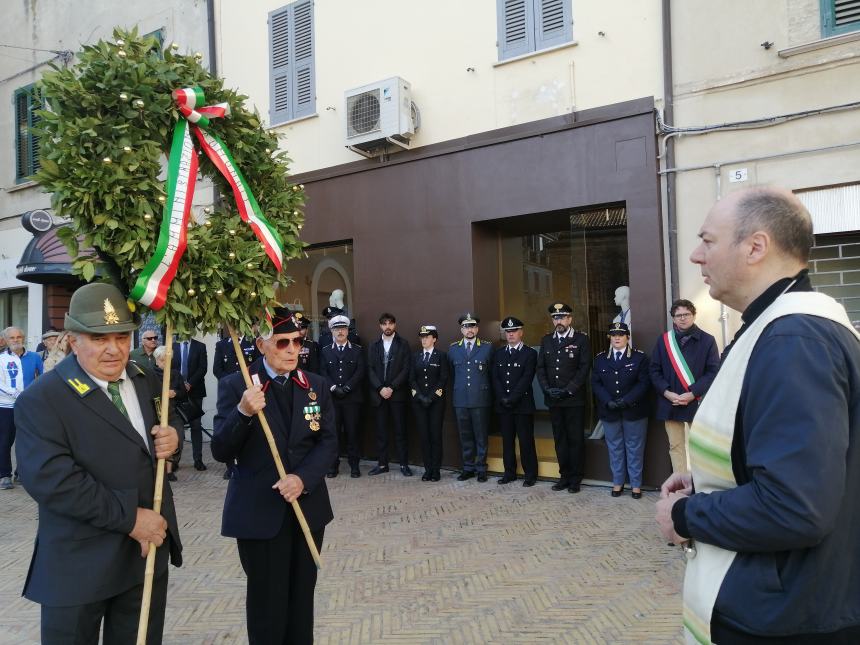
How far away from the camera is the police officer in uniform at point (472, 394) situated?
29.1 ft

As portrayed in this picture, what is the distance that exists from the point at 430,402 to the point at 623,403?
8.67 ft

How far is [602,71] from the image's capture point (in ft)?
27.5

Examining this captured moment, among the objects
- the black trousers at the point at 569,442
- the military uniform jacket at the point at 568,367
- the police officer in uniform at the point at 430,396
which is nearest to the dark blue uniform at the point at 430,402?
the police officer in uniform at the point at 430,396

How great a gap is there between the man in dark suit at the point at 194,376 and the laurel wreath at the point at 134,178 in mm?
7324

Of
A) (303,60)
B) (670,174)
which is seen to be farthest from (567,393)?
(303,60)

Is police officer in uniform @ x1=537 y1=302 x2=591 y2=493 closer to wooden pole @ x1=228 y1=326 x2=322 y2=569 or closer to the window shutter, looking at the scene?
wooden pole @ x1=228 y1=326 x2=322 y2=569

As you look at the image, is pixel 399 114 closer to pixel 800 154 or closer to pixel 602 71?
pixel 602 71

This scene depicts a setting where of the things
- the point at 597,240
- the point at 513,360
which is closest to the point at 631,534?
the point at 513,360

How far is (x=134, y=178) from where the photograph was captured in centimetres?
308

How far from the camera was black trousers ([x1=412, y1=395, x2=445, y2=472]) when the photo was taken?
912cm

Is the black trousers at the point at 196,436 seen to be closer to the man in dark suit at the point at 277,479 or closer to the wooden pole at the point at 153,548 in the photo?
the man in dark suit at the point at 277,479

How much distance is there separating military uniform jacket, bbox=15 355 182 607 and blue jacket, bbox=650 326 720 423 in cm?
601

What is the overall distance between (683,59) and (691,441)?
7205mm

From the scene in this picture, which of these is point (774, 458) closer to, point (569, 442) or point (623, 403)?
point (623, 403)
